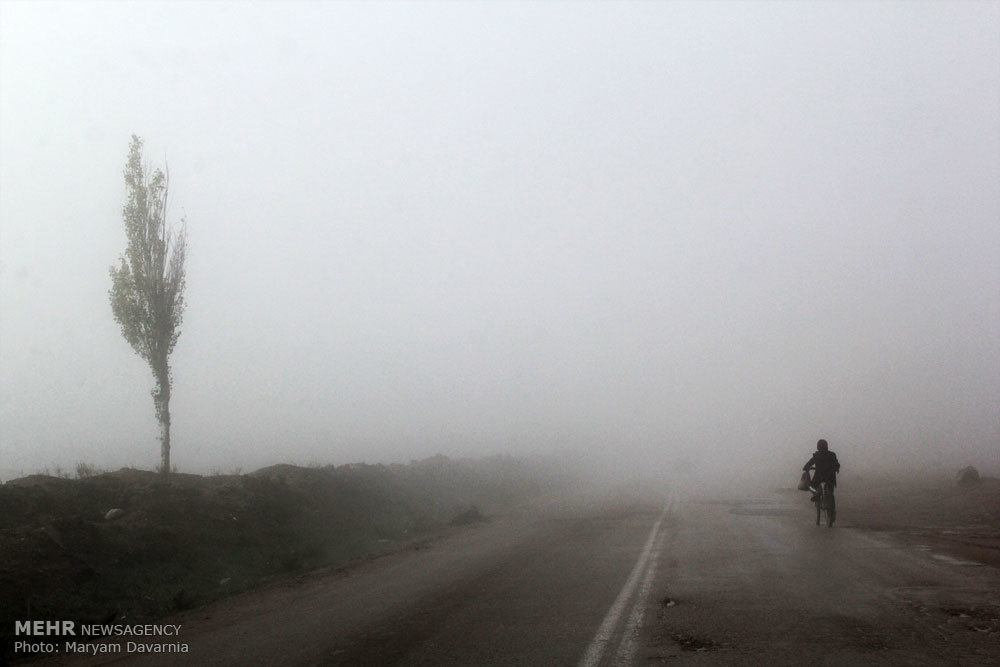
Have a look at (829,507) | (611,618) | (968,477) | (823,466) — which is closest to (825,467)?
(823,466)

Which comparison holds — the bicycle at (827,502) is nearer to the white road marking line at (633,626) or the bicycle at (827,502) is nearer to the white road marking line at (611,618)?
the white road marking line at (611,618)

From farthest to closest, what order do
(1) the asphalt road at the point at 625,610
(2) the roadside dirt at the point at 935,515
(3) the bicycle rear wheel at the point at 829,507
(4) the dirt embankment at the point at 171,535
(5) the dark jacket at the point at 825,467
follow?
1. (5) the dark jacket at the point at 825,467
2. (3) the bicycle rear wheel at the point at 829,507
3. (2) the roadside dirt at the point at 935,515
4. (4) the dirt embankment at the point at 171,535
5. (1) the asphalt road at the point at 625,610

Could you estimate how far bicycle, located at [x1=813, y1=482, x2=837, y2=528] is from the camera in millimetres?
18844

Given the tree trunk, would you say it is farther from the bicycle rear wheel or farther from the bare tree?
the bicycle rear wheel

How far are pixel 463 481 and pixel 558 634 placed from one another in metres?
28.7

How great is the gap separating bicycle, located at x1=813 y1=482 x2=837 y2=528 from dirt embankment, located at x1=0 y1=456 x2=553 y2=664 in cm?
1084


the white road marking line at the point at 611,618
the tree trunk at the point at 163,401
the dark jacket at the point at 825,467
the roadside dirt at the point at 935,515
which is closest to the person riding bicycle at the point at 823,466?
the dark jacket at the point at 825,467

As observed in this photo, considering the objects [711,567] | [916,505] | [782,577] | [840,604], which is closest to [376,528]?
[711,567]

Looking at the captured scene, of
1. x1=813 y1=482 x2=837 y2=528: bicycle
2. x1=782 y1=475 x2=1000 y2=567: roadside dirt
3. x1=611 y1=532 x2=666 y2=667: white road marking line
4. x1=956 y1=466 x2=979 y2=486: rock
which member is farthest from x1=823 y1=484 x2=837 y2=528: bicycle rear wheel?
x1=956 y1=466 x2=979 y2=486: rock

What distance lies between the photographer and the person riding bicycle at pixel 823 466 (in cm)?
1936

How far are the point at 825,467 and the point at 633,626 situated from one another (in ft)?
42.8

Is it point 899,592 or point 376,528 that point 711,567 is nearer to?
point 899,592

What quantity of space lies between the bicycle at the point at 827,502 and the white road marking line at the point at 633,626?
834cm

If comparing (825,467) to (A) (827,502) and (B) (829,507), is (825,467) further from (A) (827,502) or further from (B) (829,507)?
(B) (829,507)
